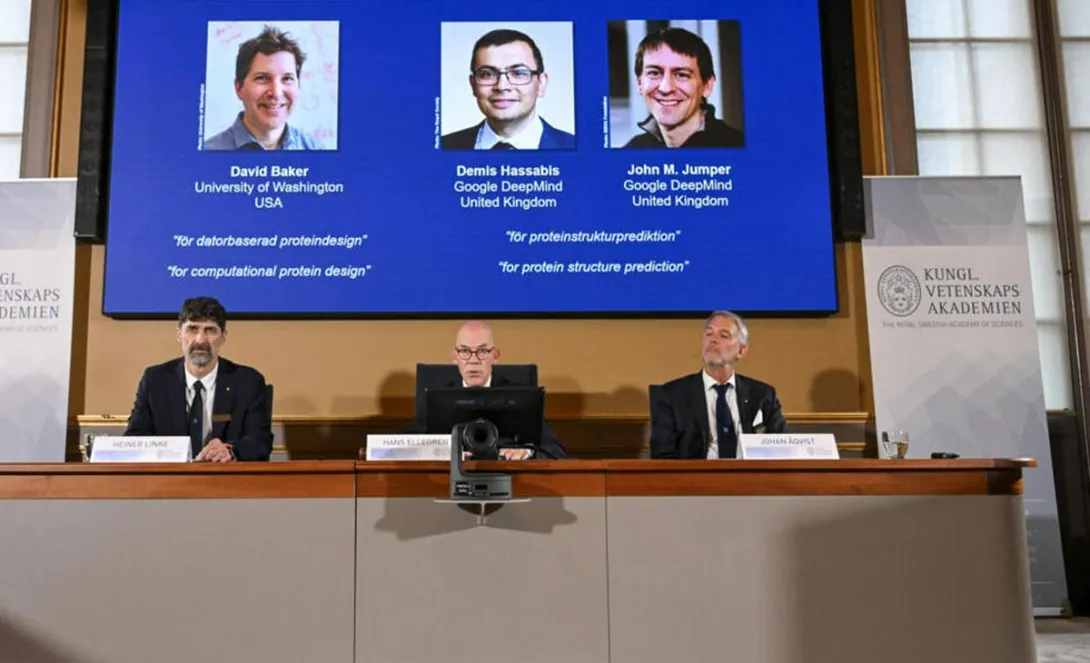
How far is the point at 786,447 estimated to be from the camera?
2.97 metres

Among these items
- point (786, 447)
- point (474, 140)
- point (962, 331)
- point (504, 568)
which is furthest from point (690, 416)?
point (474, 140)

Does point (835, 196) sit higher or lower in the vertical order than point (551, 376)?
higher

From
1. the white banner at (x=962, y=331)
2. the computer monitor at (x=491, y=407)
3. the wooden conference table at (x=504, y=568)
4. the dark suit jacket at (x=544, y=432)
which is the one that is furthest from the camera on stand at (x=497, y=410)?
the white banner at (x=962, y=331)

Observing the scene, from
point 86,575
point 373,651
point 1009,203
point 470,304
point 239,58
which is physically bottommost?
point 373,651

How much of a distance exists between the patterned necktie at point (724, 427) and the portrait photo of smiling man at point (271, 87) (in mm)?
2257

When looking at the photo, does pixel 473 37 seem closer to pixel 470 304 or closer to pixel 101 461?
pixel 470 304

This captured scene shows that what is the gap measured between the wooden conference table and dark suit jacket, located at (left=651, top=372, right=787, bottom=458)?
47.9 inches

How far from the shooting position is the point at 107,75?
16.0 feet

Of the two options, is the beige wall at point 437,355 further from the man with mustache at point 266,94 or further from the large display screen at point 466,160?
the man with mustache at point 266,94

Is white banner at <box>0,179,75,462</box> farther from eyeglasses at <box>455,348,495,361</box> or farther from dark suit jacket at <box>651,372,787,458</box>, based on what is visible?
dark suit jacket at <box>651,372,787,458</box>

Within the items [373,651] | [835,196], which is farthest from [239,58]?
[373,651]

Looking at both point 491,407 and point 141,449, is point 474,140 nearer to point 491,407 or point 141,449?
point 491,407

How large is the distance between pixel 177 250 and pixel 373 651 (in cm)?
279

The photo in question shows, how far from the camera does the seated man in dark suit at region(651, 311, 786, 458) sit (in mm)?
3996
